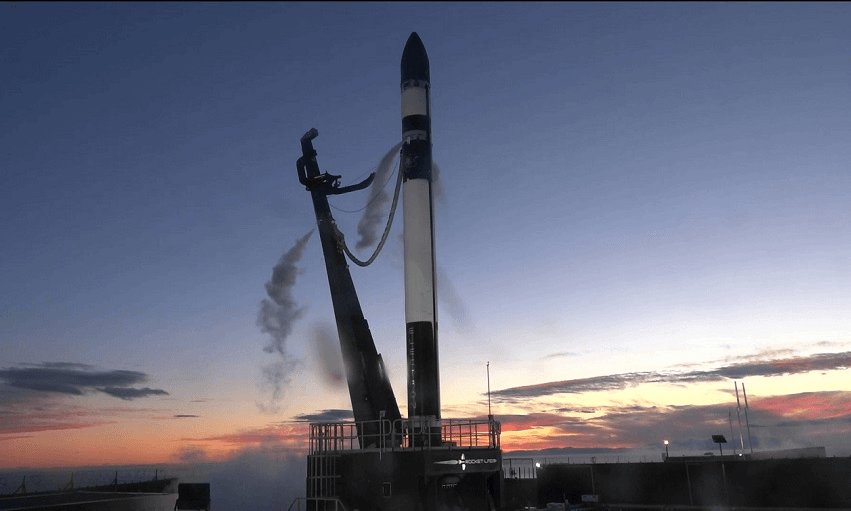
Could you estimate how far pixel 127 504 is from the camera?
33.4 metres

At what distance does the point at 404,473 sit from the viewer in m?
31.2

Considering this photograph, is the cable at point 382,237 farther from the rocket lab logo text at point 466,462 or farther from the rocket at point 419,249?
the rocket lab logo text at point 466,462

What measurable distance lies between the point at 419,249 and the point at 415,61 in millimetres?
11870

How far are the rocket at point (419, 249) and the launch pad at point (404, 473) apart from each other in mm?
1316

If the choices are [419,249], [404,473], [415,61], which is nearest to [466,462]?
[404,473]

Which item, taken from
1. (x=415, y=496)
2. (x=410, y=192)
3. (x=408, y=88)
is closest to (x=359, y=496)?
(x=415, y=496)

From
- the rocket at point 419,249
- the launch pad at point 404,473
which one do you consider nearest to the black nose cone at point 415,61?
the rocket at point 419,249

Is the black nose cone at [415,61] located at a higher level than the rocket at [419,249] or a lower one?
higher

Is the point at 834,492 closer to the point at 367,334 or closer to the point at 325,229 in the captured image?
the point at 367,334

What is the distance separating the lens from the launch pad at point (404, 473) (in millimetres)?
31125

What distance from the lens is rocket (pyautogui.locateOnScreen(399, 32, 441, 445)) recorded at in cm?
3528

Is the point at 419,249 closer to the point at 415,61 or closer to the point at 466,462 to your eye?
the point at 466,462

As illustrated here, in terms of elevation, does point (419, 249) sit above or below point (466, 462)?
above

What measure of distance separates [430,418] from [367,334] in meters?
6.63
